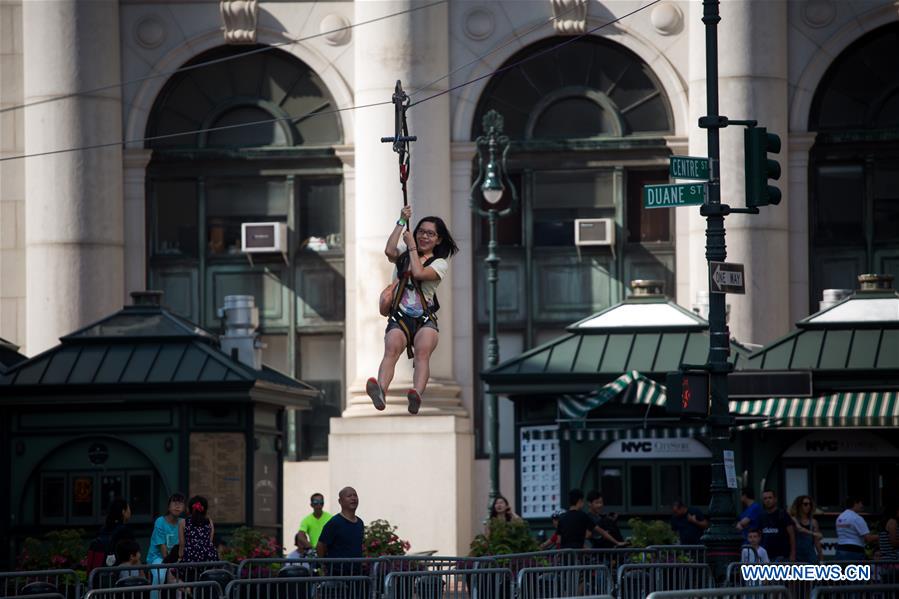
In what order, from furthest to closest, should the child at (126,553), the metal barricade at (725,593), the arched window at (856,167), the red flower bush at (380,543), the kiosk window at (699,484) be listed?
the arched window at (856,167) < the kiosk window at (699,484) < the red flower bush at (380,543) < the child at (126,553) < the metal barricade at (725,593)

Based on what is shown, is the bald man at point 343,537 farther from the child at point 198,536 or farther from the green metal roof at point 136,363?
the green metal roof at point 136,363

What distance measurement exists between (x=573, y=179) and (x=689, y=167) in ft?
54.9

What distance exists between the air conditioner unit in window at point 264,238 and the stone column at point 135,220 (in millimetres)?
2110

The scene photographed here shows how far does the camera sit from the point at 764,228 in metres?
34.9

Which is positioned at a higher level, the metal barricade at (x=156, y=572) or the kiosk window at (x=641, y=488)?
the kiosk window at (x=641, y=488)

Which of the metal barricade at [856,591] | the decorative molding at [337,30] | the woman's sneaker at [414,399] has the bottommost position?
the metal barricade at [856,591]

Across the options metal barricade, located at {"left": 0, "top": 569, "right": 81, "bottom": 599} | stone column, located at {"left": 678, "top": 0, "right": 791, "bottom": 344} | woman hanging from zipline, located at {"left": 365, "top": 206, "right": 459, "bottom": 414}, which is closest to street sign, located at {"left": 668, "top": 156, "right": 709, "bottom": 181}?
woman hanging from zipline, located at {"left": 365, "top": 206, "right": 459, "bottom": 414}

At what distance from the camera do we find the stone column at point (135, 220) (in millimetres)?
37188

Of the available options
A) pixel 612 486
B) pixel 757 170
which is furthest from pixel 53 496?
pixel 757 170

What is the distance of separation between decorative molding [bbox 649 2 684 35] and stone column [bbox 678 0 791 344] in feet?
2.24

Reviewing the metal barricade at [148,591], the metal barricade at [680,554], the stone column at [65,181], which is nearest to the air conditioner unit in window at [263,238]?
the stone column at [65,181]

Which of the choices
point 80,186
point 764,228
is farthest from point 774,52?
point 80,186

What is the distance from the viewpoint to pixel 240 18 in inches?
1462

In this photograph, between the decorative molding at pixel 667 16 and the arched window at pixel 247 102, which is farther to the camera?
the arched window at pixel 247 102
